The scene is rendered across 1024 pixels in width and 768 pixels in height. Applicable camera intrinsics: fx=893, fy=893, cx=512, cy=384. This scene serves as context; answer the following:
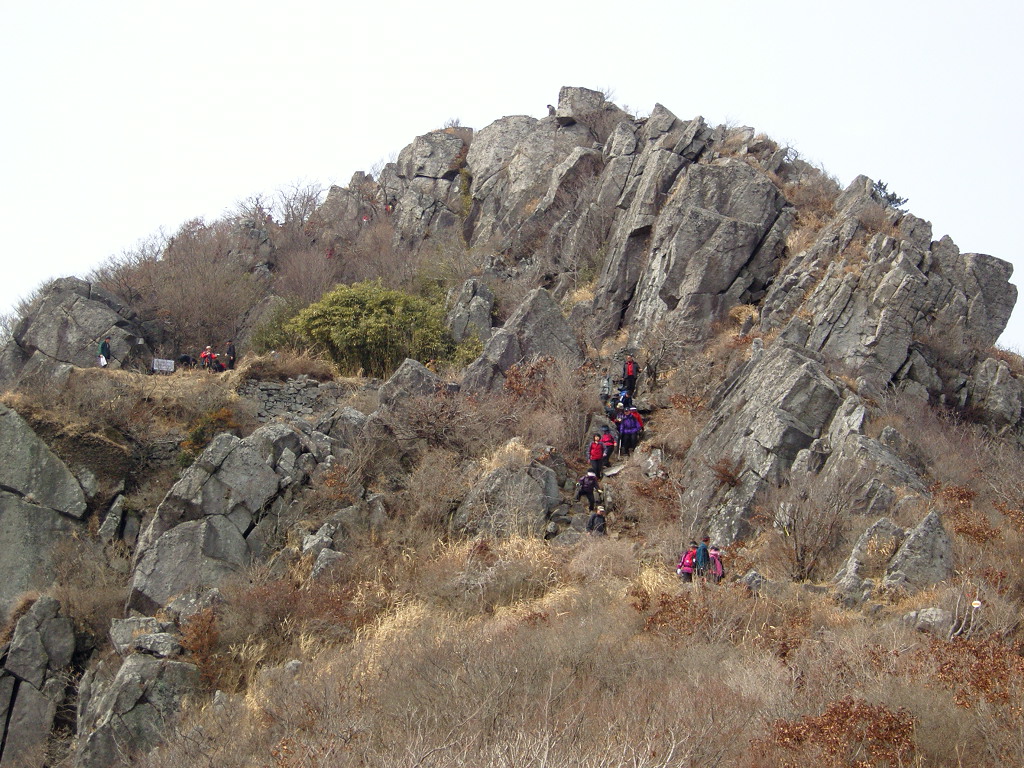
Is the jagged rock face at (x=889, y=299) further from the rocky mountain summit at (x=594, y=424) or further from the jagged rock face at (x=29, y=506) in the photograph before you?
the jagged rock face at (x=29, y=506)

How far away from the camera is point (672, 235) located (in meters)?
28.8

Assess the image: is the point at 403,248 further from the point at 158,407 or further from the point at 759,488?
the point at 759,488

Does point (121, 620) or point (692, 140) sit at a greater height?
point (692, 140)

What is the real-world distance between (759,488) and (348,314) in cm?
1676

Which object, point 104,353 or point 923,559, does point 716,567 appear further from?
point 104,353

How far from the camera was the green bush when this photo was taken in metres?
29.5

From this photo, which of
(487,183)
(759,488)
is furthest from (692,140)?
(759,488)

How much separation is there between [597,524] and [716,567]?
12.7ft

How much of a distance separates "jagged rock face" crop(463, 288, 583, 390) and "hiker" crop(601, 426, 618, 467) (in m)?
3.55

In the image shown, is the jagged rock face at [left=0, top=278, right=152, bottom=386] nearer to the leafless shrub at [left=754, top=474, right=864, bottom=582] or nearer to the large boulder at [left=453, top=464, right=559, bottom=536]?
the large boulder at [left=453, top=464, right=559, bottom=536]

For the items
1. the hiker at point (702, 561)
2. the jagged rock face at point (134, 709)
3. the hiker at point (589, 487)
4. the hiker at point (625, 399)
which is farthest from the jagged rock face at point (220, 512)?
the hiker at point (702, 561)

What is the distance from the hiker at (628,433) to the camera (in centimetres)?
2208

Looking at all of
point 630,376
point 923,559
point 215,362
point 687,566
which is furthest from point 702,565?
point 215,362

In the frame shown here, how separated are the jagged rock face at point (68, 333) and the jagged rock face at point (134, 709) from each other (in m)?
15.0
